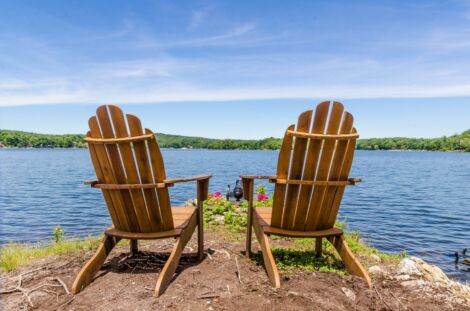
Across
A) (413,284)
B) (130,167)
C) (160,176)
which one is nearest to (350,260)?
(413,284)

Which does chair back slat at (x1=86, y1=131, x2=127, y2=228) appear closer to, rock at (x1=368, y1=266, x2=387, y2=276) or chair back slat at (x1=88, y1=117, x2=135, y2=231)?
chair back slat at (x1=88, y1=117, x2=135, y2=231)

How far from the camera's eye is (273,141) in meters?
108

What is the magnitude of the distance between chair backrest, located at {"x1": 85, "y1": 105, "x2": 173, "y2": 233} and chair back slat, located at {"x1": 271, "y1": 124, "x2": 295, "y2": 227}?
3.91ft

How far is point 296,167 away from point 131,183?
5.75 feet

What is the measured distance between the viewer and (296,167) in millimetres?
3676

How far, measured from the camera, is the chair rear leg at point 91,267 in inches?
133

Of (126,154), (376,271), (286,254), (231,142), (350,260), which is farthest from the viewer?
(231,142)

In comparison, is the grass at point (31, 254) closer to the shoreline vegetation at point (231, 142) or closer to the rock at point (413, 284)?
the rock at point (413, 284)

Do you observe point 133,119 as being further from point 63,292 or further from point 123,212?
point 63,292

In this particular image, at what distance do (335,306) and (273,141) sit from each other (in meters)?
106

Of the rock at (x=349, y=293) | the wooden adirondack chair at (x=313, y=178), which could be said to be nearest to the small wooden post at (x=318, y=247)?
the wooden adirondack chair at (x=313, y=178)

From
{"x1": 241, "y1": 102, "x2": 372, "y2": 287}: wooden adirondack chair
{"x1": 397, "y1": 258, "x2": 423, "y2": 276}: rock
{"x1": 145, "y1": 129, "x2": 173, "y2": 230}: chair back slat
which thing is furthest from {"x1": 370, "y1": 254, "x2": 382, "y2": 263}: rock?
{"x1": 145, "y1": 129, "x2": 173, "y2": 230}: chair back slat

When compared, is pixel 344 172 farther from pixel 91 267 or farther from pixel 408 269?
pixel 91 267

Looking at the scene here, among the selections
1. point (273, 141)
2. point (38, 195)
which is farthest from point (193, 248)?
point (273, 141)
